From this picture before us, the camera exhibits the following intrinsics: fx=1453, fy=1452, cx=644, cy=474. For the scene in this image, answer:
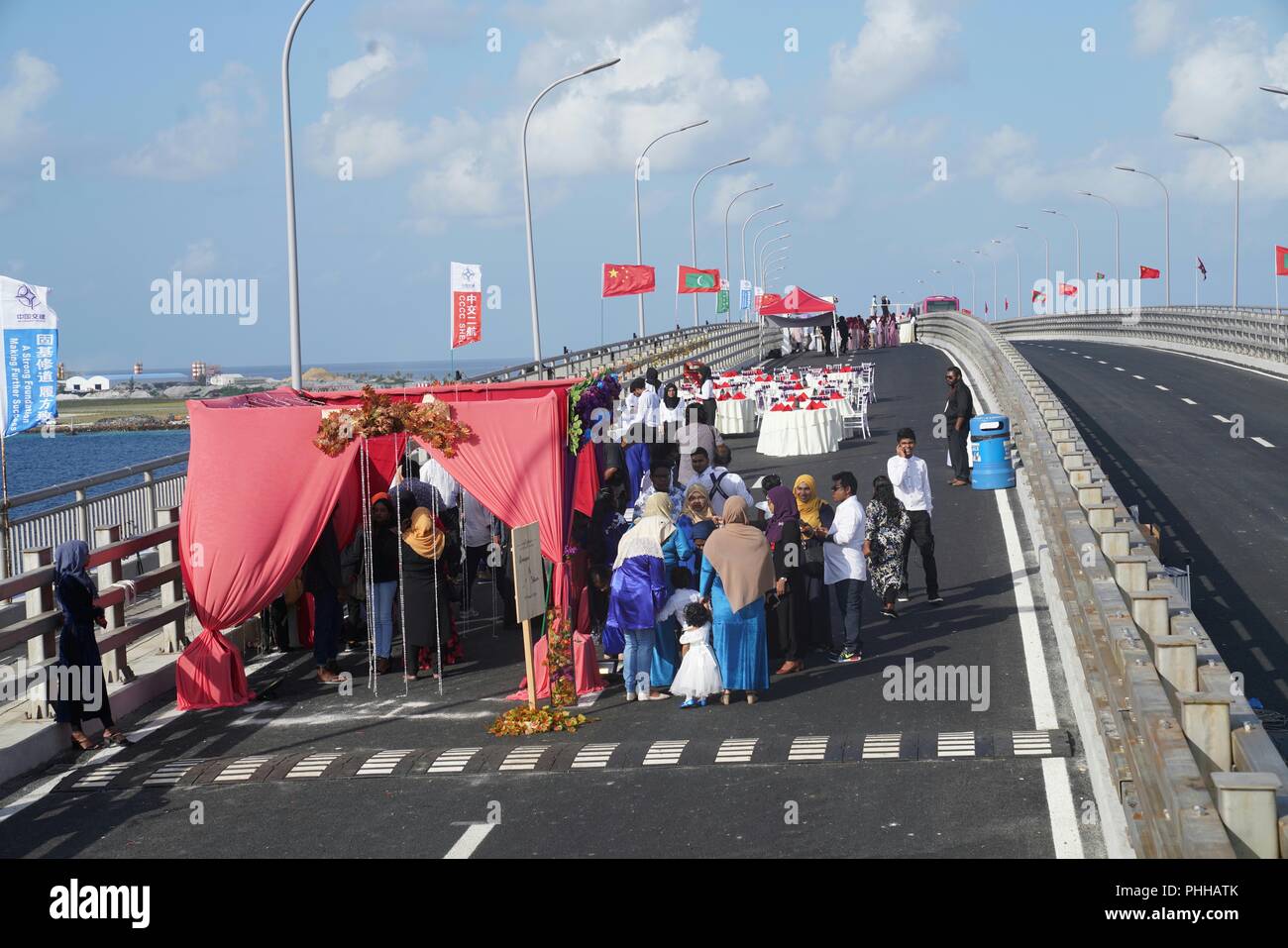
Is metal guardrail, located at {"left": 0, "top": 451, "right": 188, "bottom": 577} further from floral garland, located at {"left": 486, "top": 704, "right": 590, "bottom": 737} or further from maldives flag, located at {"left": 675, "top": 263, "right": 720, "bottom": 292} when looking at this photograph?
maldives flag, located at {"left": 675, "top": 263, "right": 720, "bottom": 292}

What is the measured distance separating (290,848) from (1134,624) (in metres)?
5.23

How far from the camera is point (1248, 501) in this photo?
20.9 metres

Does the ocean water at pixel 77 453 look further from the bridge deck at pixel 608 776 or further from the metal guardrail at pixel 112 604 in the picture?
the bridge deck at pixel 608 776

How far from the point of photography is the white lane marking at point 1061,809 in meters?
8.06

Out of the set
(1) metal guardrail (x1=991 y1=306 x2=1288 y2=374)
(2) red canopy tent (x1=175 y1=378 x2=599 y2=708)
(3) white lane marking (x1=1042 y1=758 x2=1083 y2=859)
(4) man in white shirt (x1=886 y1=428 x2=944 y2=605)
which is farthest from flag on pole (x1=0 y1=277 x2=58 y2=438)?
(1) metal guardrail (x1=991 y1=306 x2=1288 y2=374)

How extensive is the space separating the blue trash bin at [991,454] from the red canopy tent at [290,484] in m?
9.65

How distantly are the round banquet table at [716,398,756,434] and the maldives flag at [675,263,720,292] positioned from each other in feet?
63.5

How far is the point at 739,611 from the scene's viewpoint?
38.6 feet

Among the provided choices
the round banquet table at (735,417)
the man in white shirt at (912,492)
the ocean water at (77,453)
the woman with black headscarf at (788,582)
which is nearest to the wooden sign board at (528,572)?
the woman with black headscarf at (788,582)

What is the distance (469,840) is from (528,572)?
3.14m

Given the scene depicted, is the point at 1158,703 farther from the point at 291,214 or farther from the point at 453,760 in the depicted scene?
the point at 291,214

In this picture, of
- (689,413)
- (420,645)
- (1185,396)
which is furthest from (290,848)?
(1185,396)

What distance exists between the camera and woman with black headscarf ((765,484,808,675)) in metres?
12.9

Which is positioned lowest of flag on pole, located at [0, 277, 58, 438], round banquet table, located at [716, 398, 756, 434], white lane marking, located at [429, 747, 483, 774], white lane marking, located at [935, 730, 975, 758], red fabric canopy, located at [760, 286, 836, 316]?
white lane marking, located at [429, 747, 483, 774]
